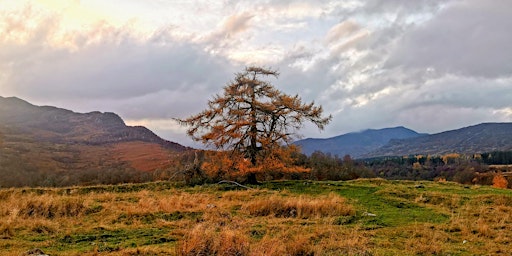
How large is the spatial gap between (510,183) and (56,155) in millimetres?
145557

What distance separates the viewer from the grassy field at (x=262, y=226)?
9.77m

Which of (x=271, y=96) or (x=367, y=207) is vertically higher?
(x=271, y=96)

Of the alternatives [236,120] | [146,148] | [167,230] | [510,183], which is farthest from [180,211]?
[146,148]

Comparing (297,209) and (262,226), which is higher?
(297,209)

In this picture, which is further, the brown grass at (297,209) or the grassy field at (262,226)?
the brown grass at (297,209)

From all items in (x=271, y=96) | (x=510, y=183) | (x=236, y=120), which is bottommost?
(x=510, y=183)

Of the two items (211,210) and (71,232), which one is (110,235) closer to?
(71,232)

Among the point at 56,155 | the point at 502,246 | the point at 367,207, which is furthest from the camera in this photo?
the point at 56,155

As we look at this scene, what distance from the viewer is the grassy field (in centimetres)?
977

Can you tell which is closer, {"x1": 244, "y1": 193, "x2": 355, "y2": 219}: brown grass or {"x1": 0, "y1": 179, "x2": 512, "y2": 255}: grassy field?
{"x1": 0, "y1": 179, "x2": 512, "y2": 255}: grassy field

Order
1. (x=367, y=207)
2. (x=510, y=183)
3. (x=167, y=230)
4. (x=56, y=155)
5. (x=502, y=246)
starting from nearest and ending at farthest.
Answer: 1. (x=502, y=246)
2. (x=167, y=230)
3. (x=367, y=207)
4. (x=510, y=183)
5. (x=56, y=155)

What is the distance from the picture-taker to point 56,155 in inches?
5842

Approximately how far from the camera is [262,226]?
13523mm

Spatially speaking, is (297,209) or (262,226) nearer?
(262,226)
